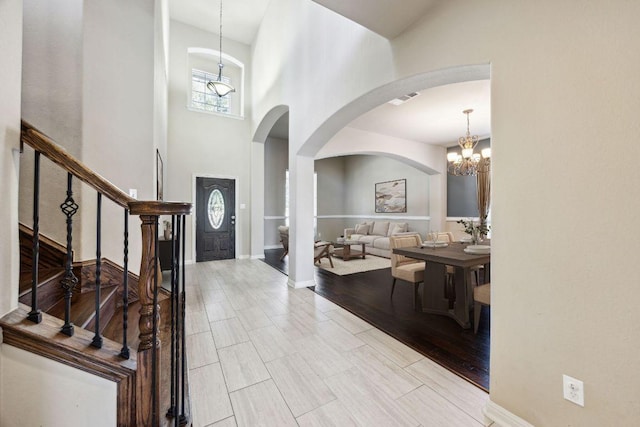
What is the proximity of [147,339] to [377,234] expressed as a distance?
706cm

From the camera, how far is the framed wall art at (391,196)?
7660 mm

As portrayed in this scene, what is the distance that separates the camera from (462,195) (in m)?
6.51

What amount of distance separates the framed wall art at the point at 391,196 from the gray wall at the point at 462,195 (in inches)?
49.6

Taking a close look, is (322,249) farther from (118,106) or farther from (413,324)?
(118,106)

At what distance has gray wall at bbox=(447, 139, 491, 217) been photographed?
6.23m

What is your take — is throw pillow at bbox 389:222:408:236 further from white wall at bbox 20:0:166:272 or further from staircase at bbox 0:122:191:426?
staircase at bbox 0:122:191:426

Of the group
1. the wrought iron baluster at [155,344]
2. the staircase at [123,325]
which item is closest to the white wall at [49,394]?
the staircase at [123,325]

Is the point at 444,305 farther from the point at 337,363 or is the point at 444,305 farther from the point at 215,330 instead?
the point at 215,330

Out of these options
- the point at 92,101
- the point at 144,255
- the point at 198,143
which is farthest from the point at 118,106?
the point at 198,143

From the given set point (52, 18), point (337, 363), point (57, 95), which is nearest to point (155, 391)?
point (337, 363)

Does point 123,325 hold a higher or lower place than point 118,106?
lower

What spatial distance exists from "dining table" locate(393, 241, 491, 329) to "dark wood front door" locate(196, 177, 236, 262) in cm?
443

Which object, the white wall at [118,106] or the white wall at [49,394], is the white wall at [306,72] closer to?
the white wall at [118,106]

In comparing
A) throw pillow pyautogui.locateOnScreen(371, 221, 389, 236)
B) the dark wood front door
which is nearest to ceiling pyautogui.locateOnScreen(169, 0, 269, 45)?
the dark wood front door
